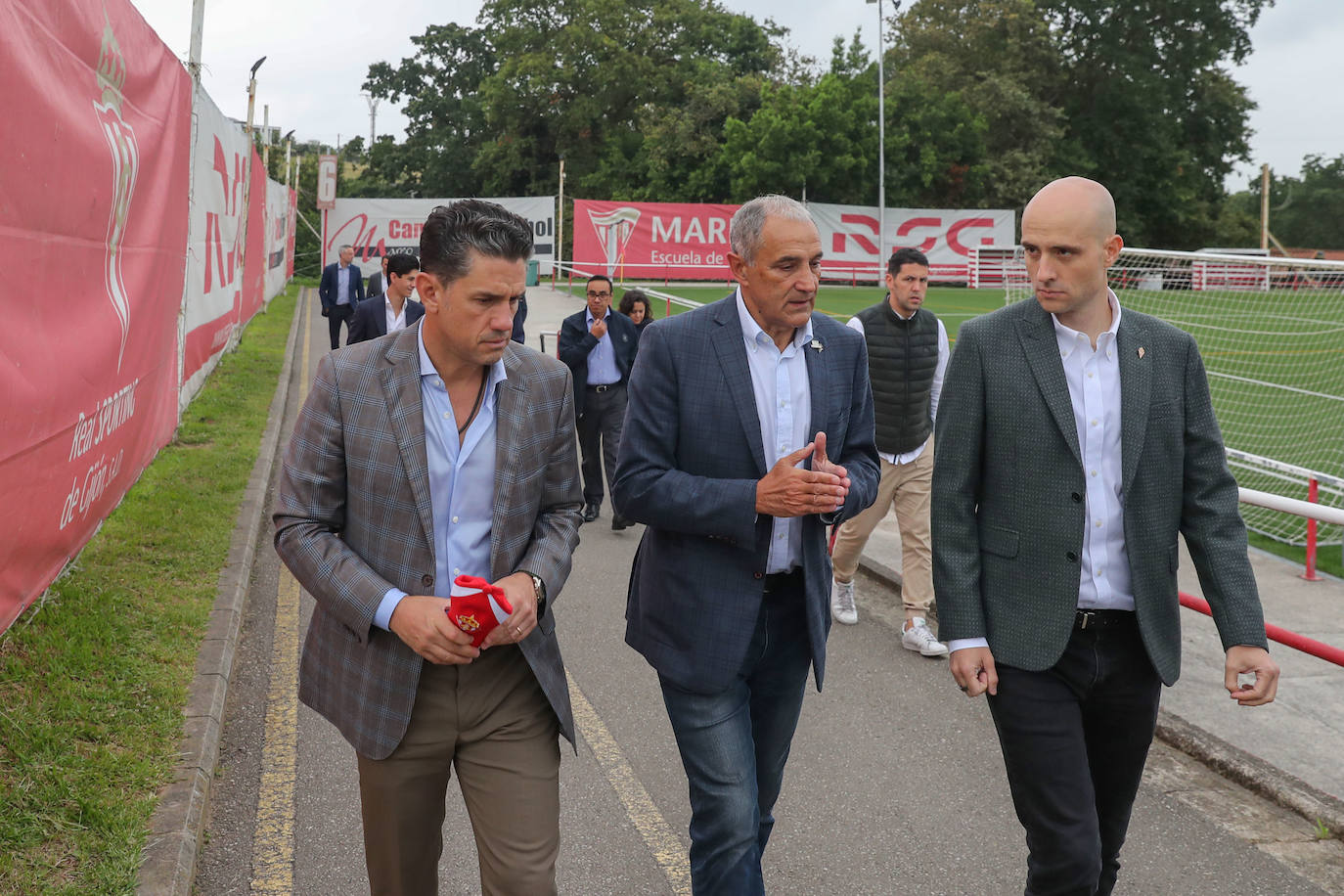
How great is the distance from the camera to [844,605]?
23.6ft

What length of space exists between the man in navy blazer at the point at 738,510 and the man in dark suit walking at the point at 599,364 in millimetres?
6163

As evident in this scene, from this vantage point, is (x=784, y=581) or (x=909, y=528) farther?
(x=909, y=528)

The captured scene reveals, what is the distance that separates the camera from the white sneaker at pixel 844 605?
7152 mm

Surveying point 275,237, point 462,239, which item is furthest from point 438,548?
point 275,237

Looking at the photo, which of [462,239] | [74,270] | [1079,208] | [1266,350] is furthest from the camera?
[1266,350]

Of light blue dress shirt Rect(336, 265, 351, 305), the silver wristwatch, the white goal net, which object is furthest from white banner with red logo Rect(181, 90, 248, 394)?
the silver wristwatch

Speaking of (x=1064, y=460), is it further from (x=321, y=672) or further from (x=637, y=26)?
(x=637, y=26)

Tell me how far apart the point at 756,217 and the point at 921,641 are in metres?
3.96

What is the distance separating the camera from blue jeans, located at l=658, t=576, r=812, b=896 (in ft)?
10.3

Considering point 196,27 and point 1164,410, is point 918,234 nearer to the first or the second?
point 196,27

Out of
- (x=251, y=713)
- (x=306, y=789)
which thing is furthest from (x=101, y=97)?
(x=306, y=789)

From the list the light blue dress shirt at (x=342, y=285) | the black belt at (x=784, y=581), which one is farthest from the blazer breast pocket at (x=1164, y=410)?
the light blue dress shirt at (x=342, y=285)

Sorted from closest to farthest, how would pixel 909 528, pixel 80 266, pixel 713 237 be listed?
pixel 80 266 → pixel 909 528 → pixel 713 237

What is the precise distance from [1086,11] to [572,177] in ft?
92.6
